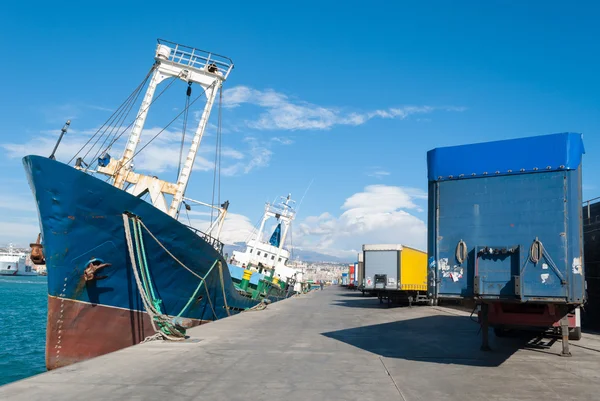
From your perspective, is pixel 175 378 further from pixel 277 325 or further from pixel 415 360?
pixel 277 325

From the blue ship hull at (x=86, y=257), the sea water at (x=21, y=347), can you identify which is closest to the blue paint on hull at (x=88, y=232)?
the blue ship hull at (x=86, y=257)

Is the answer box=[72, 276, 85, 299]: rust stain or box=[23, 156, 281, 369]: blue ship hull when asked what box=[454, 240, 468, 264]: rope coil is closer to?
box=[23, 156, 281, 369]: blue ship hull

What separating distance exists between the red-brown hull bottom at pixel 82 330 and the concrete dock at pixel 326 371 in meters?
2.61

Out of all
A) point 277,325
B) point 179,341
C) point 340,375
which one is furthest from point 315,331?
point 340,375

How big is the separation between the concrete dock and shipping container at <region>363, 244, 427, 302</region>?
14750 mm

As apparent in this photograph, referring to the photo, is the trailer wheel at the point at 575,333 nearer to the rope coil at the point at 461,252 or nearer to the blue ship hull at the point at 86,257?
the rope coil at the point at 461,252

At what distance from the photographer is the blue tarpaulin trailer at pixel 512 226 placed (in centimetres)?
775

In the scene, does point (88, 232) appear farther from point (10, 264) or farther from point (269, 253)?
point (10, 264)

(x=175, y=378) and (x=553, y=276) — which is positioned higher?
(x=553, y=276)

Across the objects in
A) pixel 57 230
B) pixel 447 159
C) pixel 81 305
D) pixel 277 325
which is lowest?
pixel 277 325

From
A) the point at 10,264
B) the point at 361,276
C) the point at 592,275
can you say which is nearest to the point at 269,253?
the point at 361,276

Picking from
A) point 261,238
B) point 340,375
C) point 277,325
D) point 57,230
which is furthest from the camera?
point 261,238

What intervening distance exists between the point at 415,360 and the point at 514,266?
266cm

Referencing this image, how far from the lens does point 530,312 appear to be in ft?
29.6
